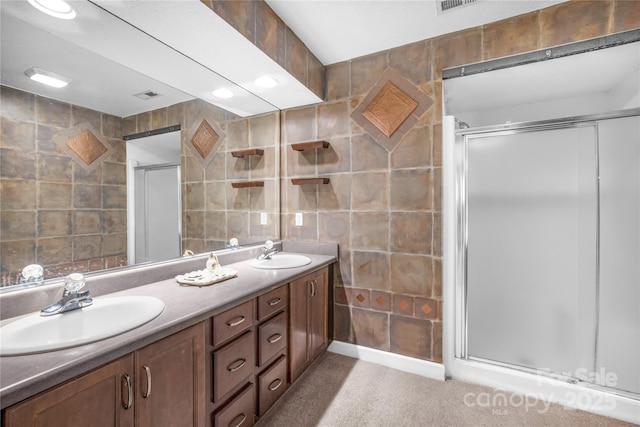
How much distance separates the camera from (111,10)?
3.98 feet

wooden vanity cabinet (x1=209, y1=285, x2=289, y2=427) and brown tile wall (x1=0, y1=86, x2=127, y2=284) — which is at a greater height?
brown tile wall (x1=0, y1=86, x2=127, y2=284)

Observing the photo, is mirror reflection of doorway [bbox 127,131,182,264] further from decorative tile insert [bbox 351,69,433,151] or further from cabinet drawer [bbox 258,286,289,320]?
decorative tile insert [bbox 351,69,433,151]

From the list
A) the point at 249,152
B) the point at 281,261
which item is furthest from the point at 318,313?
the point at 249,152

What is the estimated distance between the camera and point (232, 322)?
4.16 feet

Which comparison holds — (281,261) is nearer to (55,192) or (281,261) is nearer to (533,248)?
(55,192)

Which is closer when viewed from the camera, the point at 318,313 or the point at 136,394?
the point at 136,394

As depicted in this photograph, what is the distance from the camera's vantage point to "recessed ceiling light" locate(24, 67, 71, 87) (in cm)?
108

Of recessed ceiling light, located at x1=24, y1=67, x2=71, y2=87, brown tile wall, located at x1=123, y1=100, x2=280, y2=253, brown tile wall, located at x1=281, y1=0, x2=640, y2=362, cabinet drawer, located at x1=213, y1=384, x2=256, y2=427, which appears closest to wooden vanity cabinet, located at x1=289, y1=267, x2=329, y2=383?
brown tile wall, located at x1=281, y1=0, x2=640, y2=362

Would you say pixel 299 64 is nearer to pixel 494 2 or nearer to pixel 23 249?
pixel 494 2

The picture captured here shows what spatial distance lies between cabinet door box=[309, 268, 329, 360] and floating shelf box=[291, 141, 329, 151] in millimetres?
1014

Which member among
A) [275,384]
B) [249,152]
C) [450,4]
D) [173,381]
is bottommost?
[275,384]

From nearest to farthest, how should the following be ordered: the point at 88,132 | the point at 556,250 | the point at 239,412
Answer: the point at 88,132, the point at 239,412, the point at 556,250

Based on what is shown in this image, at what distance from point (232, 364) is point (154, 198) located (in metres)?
0.99

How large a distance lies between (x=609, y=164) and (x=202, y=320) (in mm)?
2821
